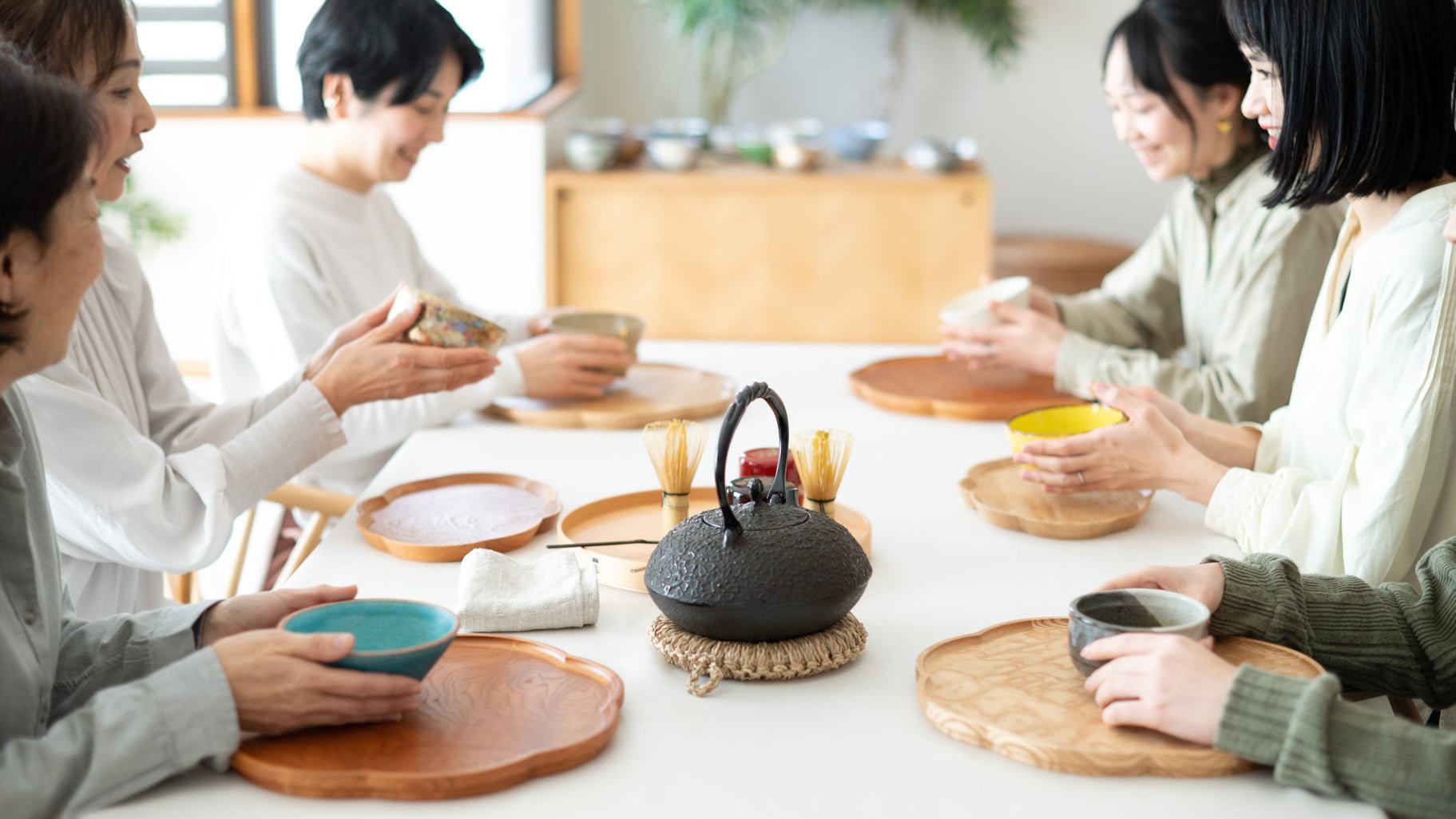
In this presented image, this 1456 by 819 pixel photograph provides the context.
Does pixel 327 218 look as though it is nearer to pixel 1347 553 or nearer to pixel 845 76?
pixel 1347 553

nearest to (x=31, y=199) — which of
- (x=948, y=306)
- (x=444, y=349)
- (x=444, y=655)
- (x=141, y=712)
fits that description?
(x=141, y=712)

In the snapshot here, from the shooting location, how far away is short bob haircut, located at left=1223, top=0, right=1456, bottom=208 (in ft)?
4.89

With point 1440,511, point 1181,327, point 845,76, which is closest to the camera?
point 1440,511

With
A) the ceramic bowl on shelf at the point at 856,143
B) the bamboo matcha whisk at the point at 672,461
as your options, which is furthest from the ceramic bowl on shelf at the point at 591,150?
the bamboo matcha whisk at the point at 672,461

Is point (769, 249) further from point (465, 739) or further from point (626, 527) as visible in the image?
point (465, 739)

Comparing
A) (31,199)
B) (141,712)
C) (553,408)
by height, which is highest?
(31,199)

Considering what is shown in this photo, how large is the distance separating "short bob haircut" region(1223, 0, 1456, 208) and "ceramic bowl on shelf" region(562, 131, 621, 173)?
9.40ft

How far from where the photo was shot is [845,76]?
5.86m

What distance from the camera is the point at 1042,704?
1.10 meters

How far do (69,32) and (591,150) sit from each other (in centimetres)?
282

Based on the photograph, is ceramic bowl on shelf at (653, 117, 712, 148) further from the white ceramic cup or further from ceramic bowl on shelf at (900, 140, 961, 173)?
the white ceramic cup

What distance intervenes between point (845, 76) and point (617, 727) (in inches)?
200

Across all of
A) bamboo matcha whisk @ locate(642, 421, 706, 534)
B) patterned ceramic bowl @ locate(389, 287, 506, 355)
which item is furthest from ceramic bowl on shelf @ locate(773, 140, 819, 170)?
bamboo matcha whisk @ locate(642, 421, 706, 534)

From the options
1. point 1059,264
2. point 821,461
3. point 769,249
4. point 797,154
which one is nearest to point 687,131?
point 797,154
